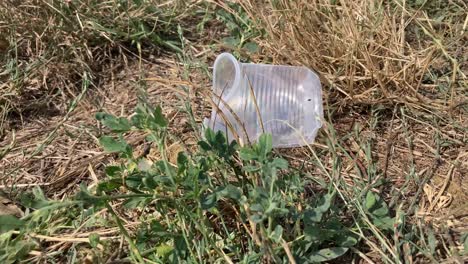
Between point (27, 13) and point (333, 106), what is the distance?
3.22 ft

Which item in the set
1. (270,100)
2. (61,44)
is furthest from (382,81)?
(61,44)

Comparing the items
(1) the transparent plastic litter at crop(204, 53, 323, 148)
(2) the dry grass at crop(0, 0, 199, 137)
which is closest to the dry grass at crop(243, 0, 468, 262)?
(1) the transparent plastic litter at crop(204, 53, 323, 148)

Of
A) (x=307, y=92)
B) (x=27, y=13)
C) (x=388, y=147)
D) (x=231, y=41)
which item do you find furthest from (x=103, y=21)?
(x=388, y=147)

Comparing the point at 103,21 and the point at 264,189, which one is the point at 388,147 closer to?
the point at 264,189

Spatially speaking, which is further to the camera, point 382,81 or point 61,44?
point 61,44

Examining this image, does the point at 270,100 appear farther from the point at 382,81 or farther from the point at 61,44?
the point at 61,44

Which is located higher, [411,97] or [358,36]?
[358,36]

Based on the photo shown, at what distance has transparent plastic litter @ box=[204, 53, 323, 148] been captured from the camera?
152 centimetres

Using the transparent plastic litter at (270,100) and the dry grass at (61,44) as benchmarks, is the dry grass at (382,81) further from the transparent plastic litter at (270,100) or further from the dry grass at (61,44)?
the dry grass at (61,44)

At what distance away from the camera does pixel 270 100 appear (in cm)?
163

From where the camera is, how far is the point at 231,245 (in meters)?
1.22

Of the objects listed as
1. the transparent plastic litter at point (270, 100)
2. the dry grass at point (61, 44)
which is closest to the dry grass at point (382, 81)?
the transparent plastic litter at point (270, 100)

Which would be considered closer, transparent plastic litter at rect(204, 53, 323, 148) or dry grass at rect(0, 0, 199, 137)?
transparent plastic litter at rect(204, 53, 323, 148)

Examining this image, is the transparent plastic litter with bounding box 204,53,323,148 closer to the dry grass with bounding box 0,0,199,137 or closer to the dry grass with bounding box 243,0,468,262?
the dry grass with bounding box 243,0,468,262
